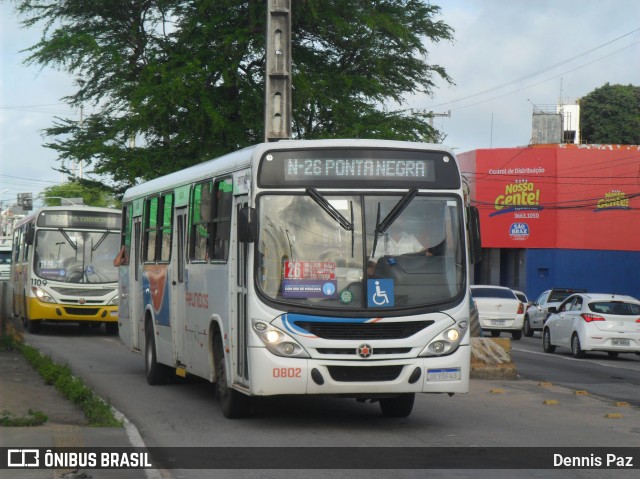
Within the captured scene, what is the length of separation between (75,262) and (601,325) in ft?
42.3

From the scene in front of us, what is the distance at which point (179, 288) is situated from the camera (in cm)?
1468

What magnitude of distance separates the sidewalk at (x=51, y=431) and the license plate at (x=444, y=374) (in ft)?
9.75

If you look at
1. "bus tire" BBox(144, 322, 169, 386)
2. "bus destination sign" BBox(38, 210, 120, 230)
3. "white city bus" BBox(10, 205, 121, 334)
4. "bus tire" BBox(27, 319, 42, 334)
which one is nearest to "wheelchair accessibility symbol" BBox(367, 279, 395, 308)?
"bus tire" BBox(144, 322, 169, 386)

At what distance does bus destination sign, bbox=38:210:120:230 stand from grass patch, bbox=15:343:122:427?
10.2 meters

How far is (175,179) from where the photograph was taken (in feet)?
50.4

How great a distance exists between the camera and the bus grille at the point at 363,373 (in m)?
11.0

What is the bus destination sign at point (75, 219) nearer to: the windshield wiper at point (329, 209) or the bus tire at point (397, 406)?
the bus tire at point (397, 406)

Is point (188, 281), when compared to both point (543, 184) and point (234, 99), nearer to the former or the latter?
point (234, 99)

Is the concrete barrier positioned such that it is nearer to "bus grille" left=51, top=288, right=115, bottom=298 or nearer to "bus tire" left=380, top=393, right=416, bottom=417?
"bus tire" left=380, top=393, right=416, bottom=417

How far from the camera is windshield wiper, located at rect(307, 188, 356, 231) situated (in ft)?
37.2

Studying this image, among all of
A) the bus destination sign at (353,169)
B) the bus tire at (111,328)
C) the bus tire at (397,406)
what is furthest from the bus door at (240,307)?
the bus tire at (111,328)

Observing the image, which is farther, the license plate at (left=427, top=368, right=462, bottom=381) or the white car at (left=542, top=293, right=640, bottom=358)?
the white car at (left=542, top=293, right=640, bottom=358)

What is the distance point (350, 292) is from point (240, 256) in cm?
132

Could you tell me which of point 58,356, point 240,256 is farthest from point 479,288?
point 240,256
